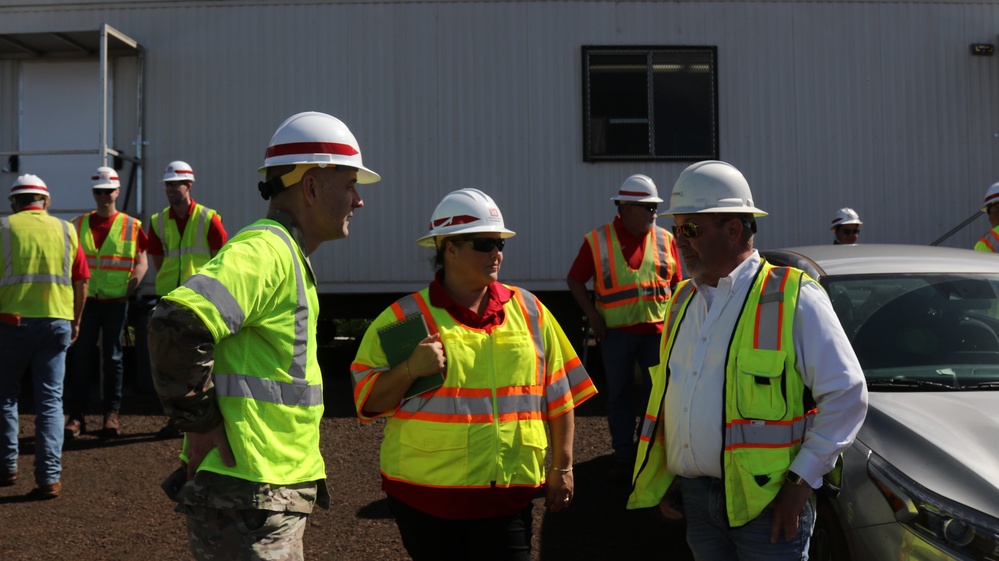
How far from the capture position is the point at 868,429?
3.69 metres

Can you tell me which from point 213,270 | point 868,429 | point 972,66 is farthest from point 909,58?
point 213,270

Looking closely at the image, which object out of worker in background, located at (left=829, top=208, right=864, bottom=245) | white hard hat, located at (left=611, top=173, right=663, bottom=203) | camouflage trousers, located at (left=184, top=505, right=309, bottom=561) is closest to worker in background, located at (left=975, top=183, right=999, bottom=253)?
worker in background, located at (left=829, top=208, right=864, bottom=245)

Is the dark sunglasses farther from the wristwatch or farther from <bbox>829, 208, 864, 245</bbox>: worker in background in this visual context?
<bbox>829, 208, 864, 245</bbox>: worker in background

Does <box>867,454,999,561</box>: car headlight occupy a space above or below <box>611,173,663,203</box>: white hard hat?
below

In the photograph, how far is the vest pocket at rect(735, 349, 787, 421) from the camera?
9.32 feet

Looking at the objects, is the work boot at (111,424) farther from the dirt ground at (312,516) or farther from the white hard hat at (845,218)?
the white hard hat at (845,218)

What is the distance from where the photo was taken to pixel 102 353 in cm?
807

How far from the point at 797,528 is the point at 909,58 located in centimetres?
885

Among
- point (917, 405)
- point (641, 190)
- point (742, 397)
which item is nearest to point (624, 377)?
point (641, 190)

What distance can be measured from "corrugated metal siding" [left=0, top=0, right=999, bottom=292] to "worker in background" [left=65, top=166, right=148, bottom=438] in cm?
197

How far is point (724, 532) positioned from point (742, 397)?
436 millimetres

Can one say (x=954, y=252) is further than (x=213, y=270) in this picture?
Yes

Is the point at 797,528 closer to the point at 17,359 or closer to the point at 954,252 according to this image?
the point at 954,252

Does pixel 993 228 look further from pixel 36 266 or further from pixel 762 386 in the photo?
pixel 36 266
